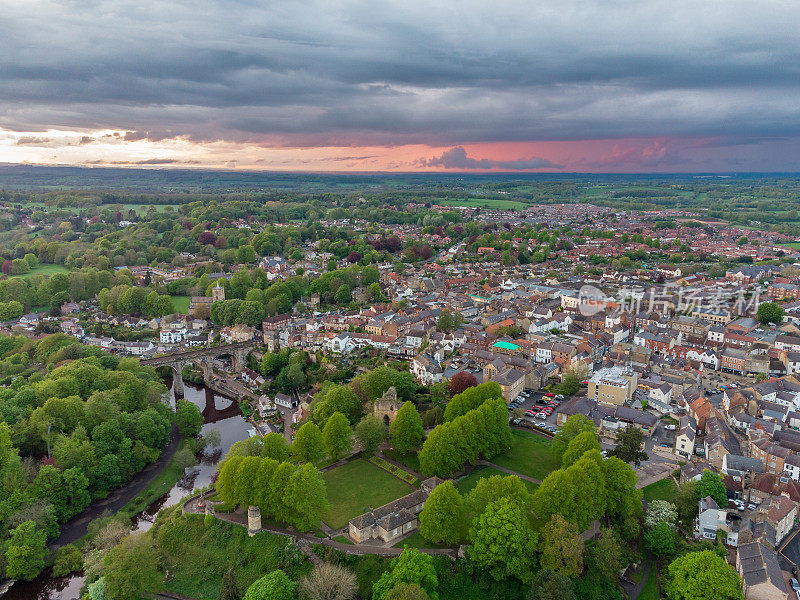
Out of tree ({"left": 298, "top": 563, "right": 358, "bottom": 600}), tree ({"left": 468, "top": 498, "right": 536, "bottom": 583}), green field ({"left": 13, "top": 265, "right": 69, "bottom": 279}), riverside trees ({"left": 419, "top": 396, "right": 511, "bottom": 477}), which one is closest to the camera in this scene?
tree ({"left": 298, "top": 563, "right": 358, "bottom": 600})

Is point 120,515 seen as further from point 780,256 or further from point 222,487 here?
point 780,256

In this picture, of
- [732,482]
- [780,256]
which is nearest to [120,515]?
[732,482]

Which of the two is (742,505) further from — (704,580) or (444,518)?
(444,518)

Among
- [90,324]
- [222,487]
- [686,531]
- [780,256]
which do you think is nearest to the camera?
[686,531]

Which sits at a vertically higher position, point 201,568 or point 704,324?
point 704,324

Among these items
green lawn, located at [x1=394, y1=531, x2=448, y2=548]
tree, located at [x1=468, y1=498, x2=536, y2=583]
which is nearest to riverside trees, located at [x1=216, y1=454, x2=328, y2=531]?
green lawn, located at [x1=394, y1=531, x2=448, y2=548]

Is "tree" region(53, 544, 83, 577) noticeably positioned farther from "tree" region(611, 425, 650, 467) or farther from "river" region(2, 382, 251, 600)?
"tree" region(611, 425, 650, 467)

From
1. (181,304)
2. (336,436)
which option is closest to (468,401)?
(336,436)
